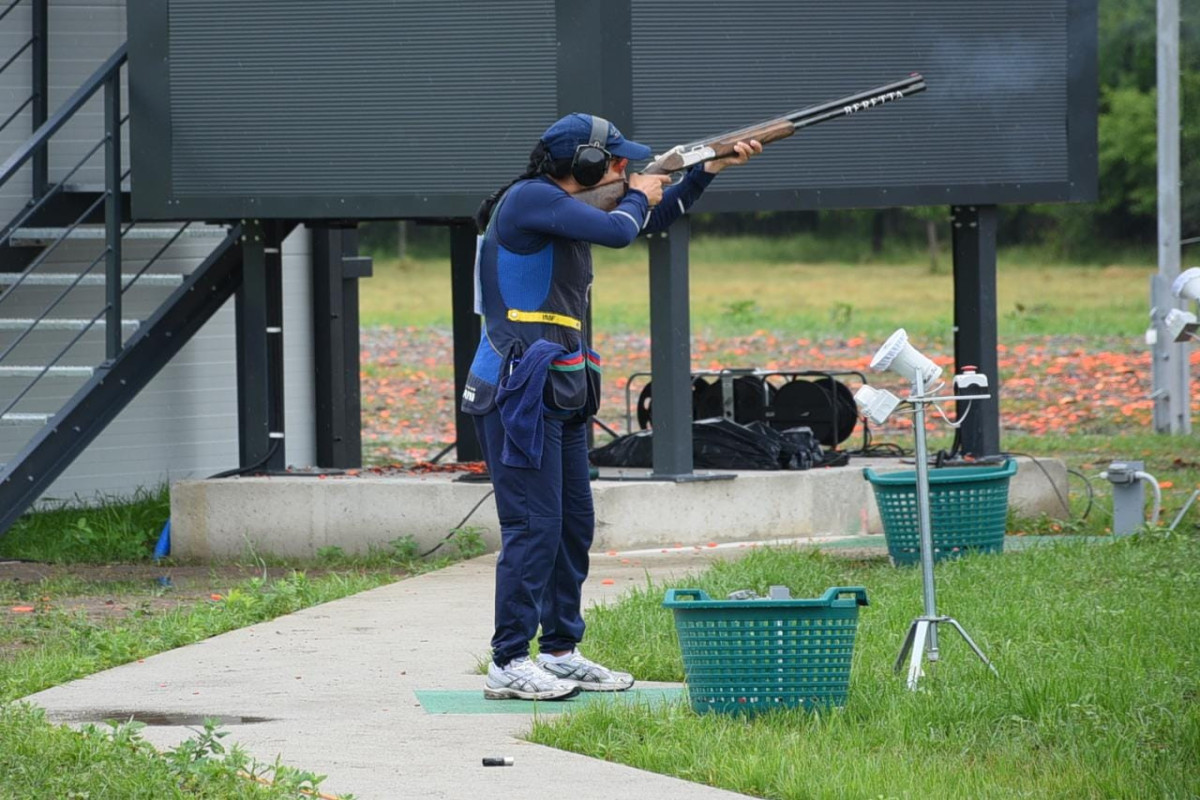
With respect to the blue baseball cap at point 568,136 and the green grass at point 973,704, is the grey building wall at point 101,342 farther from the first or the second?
the blue baseball cap at point 568,136

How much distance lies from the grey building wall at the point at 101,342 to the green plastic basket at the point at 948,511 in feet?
17.8

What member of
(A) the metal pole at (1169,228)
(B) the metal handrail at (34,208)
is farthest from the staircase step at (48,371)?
(A) the metal pole at (1169,228)

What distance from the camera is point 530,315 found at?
7121 mm

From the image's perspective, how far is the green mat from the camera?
6961 mm

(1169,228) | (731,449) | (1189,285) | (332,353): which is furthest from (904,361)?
(1169,228)

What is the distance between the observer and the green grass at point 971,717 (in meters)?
5.76

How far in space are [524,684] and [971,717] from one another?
1.57 metres

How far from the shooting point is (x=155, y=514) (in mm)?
12820

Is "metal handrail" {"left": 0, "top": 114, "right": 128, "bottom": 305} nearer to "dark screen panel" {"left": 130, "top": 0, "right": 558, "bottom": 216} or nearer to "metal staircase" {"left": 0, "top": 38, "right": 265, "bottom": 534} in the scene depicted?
"metal staircase" {"left": 0, "top": 38, "right": 265, "bottom": 534}

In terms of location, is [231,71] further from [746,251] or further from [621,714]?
[746,251]

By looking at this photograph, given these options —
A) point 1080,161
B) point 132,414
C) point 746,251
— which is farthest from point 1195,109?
point 746,251

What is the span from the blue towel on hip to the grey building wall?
6.69 m

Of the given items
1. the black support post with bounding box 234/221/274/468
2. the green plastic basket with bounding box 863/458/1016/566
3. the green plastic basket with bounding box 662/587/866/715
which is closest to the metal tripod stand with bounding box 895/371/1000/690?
the green plastic basket with bounding box 662/587/866/715

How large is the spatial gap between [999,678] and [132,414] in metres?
8.21
